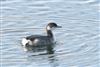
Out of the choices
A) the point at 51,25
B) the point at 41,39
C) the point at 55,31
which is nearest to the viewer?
the point at 41,39

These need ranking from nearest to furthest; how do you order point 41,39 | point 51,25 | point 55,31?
point 41,39 → point 51,25 → point 55,31

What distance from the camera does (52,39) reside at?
62.8 feet

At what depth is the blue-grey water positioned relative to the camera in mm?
16594

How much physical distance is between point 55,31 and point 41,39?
102 cm

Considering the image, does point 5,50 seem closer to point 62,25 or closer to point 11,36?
point 11,36

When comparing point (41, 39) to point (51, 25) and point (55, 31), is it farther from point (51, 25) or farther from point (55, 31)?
point (55, 31)

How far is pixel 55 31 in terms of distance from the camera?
64.9 ft

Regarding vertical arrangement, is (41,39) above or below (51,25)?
below

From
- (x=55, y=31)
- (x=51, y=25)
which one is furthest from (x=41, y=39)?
(x=55, y=31)

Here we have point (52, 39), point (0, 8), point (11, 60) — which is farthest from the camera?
point (0, 8)

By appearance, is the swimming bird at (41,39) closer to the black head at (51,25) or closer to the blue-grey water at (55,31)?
the black head at (51,25)

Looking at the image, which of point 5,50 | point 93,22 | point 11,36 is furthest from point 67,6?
point 5,50

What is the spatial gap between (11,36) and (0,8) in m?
2.78

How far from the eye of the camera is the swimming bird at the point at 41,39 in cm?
1831
